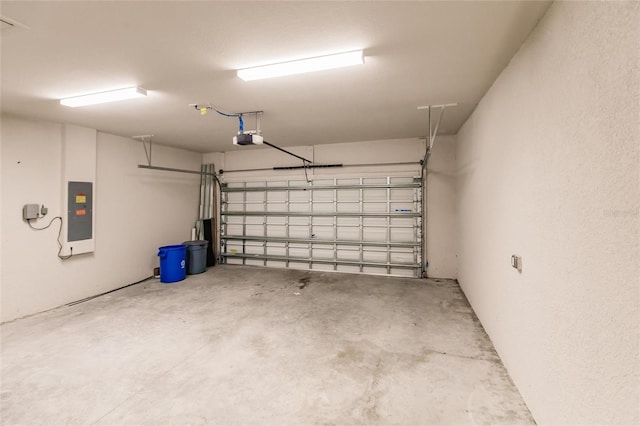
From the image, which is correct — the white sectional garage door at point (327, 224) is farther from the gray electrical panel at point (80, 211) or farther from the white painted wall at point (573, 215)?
the white painted wall at point (573, 215)

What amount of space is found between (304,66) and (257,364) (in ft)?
8.52

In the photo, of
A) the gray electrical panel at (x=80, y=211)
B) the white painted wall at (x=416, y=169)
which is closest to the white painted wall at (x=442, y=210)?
the white painted wall at (x=416, y=169)

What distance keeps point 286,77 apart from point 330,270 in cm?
416

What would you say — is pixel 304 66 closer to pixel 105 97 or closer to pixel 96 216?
pixel 105 97

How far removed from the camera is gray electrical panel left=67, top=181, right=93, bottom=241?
4145mm

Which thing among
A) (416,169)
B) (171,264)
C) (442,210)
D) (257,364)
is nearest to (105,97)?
(171,264)

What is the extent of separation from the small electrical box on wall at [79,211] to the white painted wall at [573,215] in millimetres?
5546

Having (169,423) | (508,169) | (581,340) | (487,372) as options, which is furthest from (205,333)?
(508,169)

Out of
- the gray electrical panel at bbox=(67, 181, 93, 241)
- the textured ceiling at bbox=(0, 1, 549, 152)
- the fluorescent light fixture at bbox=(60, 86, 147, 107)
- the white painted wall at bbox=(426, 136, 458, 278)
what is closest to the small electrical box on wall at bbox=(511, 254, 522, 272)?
the textured ceiling at bbox=(0, 1, 549, 152)

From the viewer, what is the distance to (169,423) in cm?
182

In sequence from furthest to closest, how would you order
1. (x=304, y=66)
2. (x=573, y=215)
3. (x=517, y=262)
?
(x=304, y=66), (x=517, y=262), (x=573, y=215)

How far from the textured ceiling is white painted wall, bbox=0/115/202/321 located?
0.60 metres

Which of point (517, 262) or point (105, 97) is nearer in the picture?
point (517, 262)

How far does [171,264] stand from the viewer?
5062 mm
